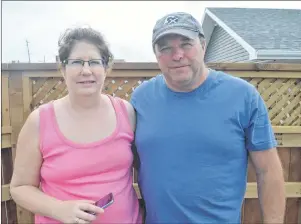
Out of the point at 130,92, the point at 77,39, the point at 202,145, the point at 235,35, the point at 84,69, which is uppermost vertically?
the point at 235,35

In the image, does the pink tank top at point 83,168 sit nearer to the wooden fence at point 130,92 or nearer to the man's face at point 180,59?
the man's face at point 180,59

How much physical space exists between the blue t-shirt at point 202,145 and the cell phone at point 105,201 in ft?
0.78

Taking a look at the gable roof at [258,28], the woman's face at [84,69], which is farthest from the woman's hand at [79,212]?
the gable roof at [258,28]

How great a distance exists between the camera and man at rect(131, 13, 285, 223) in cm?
140

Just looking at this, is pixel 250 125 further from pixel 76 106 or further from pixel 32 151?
pixel 32 151

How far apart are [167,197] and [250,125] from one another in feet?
1.57

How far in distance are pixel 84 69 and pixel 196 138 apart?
0.55m

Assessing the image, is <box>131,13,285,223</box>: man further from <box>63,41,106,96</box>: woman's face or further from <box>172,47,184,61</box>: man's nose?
<box>63,41,106,96</box>: woman's face

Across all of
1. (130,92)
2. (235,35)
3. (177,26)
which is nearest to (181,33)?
(177,26)

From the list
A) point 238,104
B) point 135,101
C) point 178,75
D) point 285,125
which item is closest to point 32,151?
point 135,101

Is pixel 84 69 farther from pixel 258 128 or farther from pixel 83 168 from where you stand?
pixel 258 128

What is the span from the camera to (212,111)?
1.40 m

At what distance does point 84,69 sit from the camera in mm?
1341

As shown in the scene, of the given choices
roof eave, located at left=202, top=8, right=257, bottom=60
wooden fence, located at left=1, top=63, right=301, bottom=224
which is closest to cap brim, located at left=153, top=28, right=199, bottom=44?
wooden fence, located at left=1, top=63, right=301, bottom=224
